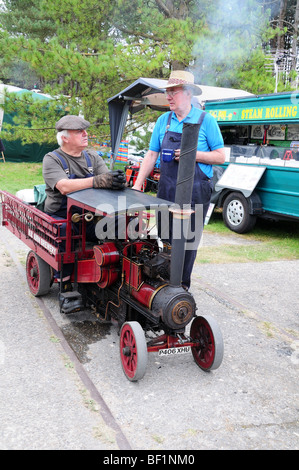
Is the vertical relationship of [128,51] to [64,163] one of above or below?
above

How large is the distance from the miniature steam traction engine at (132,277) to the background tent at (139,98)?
701 cm

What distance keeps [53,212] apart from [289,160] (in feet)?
14.5

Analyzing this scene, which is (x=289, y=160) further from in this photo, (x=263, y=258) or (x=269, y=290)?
(x=269, y=290)

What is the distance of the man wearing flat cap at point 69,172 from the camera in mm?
3723

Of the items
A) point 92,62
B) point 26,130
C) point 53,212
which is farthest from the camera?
point 26,130

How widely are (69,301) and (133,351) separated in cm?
121

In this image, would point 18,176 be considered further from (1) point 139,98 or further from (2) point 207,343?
(2) point 207,343

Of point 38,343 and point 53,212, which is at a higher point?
point 53,212

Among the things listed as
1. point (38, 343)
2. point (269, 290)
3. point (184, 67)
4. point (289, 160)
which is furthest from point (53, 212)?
point (184, 67)

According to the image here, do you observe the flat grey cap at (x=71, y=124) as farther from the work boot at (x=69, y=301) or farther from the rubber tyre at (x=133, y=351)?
the rubber tyre at (x=133, y=351)

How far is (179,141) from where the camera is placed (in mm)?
3545

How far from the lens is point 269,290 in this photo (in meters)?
5.12

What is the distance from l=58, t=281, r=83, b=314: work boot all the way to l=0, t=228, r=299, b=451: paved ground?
12 cm

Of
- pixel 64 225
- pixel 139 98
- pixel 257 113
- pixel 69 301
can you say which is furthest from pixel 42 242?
pixel 139 98
